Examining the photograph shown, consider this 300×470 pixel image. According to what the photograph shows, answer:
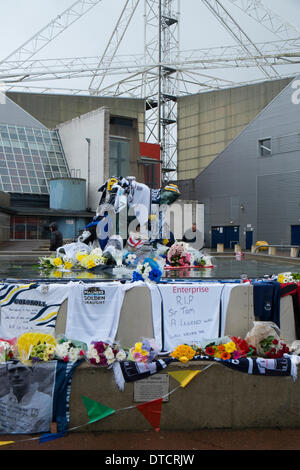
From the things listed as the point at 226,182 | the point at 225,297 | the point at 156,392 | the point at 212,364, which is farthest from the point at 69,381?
the point at 226,182

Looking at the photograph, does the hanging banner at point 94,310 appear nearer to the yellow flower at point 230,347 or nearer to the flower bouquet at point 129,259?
the yellow flower at point 230,347

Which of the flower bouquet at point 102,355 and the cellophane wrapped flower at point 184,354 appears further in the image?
the cellophane wrapped flower at point 184,354

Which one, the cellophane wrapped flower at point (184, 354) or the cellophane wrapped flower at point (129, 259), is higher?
the cellophane wrapped flower at point (129, 259)

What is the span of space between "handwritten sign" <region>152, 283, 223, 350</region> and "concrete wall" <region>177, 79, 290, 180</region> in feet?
160

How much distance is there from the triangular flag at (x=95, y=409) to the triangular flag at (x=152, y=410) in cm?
38

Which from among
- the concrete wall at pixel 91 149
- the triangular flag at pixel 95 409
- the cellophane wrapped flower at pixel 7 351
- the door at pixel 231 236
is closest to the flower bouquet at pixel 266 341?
the triangular flag at pixel 95 409

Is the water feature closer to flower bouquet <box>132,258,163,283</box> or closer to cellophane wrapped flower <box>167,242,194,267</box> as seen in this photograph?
cellophane wrapped flower <box>167,242,194,267</box>

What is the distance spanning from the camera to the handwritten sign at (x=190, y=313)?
6.80 metres

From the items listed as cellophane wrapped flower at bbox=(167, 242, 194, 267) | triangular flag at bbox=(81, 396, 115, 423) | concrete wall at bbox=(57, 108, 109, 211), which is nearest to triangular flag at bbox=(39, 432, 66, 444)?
triangular flag at bbox=(81, 396, 115, 423)

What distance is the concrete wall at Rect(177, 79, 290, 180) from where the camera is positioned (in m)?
52.4

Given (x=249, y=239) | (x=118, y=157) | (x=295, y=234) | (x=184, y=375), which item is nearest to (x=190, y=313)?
(x=184, y=375)

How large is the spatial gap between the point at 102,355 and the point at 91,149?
36.3 meters

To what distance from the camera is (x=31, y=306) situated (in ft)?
21.8

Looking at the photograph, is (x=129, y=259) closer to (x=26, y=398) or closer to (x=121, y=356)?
(x=121, y=356)
